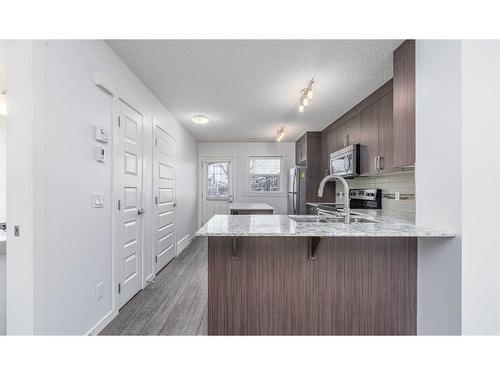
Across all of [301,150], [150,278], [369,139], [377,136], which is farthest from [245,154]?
[150,278]

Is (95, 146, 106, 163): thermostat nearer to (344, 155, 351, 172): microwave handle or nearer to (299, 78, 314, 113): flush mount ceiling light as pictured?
(299, 78, 314, 113): flush mount ceiling light

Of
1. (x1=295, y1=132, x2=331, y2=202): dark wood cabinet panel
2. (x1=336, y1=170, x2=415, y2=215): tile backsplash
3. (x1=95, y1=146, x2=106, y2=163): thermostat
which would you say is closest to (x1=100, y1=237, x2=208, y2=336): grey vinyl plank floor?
(x1=95, y1=146, x2=106, y2=163): thermostat

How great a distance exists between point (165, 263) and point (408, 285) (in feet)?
9.86

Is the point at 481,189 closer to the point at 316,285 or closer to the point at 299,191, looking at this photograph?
the point at 316,285

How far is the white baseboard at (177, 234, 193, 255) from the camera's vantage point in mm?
4354

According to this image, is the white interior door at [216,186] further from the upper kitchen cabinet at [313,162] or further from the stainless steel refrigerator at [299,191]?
the upper kitchen cabinet at [313,162]

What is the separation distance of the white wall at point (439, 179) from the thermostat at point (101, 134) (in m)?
2.32

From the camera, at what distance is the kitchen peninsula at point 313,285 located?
1.64 metres

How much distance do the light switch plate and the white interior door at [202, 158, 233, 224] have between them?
167 inches

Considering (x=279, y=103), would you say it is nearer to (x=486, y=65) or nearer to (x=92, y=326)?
(x=486, y=65)

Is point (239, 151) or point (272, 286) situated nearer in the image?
point (272, 286)

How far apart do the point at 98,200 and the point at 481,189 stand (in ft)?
8.08
